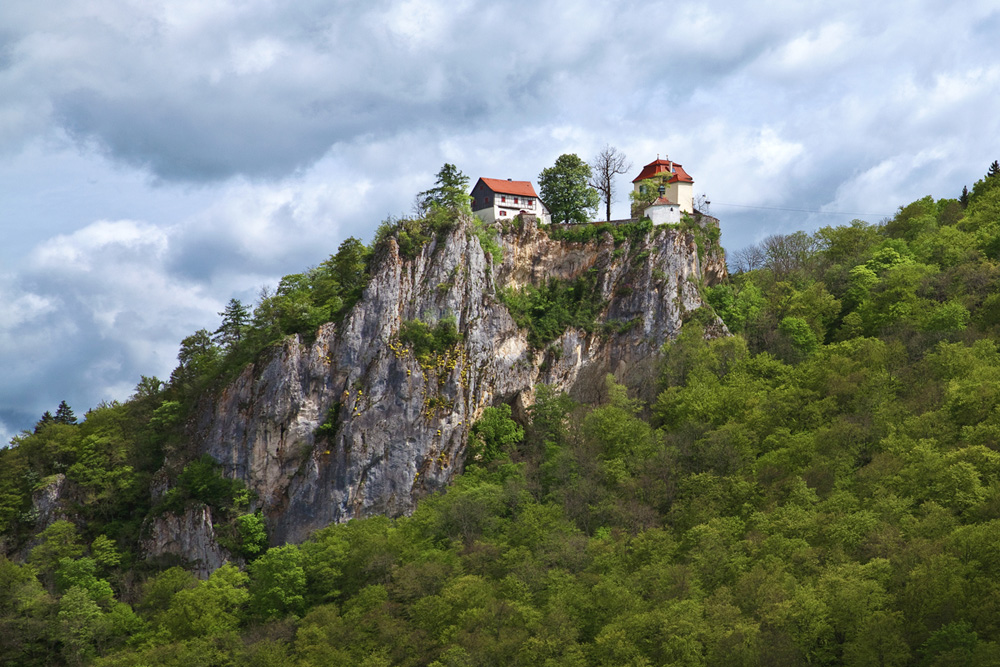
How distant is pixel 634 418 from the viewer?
7269 cm

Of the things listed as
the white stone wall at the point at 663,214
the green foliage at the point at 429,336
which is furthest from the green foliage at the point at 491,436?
the white stone wall at the point at 663,214

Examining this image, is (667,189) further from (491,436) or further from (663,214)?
(491,436)

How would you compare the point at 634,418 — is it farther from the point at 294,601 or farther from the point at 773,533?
the point at 294,601

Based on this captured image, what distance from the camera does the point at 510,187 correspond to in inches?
3469

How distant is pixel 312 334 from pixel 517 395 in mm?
17099

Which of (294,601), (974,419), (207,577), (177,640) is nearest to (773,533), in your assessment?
(974,419)

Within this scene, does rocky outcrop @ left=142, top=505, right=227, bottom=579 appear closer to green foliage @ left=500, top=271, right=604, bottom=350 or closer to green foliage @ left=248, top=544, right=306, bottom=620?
green foliage @ left=248, top=544, right=306, bottom=620

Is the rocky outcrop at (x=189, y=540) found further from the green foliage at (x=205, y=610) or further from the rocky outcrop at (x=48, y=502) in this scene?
the rocky outcrop at (x=48, y=502)

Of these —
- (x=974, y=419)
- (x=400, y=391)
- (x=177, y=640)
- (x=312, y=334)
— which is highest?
(x=312, y=334)

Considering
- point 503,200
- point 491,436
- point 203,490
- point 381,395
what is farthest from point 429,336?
point 203,490

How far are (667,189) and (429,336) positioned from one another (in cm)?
2740

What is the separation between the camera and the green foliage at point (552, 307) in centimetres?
8281

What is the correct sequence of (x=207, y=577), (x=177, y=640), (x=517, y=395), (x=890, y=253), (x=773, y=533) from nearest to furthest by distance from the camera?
(x=773, y=533) → (x=177, y=640) → (x=207, y=577) → (x=517, y=395) → (x=890, y=253)

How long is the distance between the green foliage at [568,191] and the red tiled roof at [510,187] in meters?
2.51
